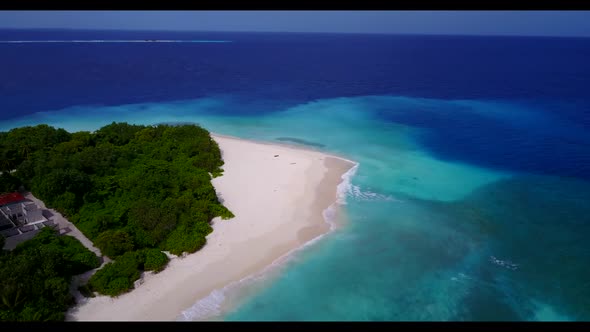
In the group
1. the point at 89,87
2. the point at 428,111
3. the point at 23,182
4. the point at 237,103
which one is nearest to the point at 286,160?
the point at 23,182

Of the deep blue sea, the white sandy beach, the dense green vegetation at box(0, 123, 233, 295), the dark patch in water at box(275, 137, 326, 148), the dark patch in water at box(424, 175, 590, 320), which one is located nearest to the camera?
the white sandy beach

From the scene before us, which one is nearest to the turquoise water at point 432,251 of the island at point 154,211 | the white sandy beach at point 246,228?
the white sandy beach at point 246,228

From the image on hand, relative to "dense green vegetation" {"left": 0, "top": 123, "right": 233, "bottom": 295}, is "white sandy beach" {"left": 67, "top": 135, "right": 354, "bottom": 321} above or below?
below

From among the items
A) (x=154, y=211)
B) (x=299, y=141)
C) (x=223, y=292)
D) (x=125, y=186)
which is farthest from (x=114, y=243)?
(x=299, y=141)

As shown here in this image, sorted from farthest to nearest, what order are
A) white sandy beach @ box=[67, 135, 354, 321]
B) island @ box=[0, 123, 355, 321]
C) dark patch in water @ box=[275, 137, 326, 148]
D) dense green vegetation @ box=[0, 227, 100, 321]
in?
dark patch in water @ box=[275, 137, 326, 148] → island @ box=[0, 123, 355, 321] → white sandy beach @ box=[67, 135, 354, 321] → dense green vegetation @ box=[0, 227, 100, 321]

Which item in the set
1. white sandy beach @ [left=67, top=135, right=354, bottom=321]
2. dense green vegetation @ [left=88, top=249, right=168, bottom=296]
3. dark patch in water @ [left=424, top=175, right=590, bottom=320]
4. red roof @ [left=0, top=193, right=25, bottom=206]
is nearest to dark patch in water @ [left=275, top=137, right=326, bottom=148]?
white sandy beach @ [left=67, top=135, right=354, bottom=321]

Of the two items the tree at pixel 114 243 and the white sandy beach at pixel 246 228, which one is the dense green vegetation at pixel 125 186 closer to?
the tree at pixel 114 243

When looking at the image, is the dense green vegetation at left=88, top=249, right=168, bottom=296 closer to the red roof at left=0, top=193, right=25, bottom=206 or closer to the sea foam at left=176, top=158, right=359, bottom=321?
the sea foam at left=176, top=158, right=359, bottom=321
